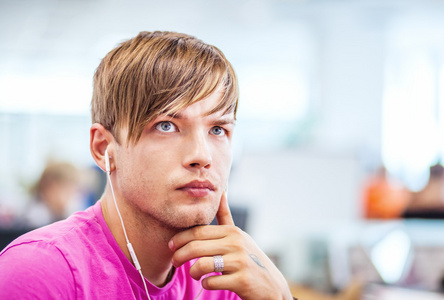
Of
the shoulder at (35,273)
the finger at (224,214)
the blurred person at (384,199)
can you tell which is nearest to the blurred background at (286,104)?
the blurred person at (384,199)

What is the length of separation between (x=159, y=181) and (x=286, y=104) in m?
6.61

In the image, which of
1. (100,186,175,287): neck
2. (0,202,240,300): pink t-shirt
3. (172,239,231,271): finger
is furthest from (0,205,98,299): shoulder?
(172,239,231,271): finger

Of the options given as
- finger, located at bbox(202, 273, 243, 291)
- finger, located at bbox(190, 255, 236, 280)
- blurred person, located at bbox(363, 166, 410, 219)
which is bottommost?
blurred person, located at bbox(363, 166, 410, 219)

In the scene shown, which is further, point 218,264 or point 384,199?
point 384,199

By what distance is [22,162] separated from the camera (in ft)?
26.5

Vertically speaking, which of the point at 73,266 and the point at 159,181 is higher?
the point at 159,181

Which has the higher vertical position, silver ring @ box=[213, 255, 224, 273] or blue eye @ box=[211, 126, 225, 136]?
blue eye @ box=[211, 126, 225, 136]

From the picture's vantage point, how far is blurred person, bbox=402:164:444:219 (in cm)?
375

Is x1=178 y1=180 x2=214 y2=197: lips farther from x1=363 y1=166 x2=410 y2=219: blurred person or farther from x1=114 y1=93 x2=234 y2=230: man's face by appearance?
x1=363 y1=166 x2=410 y2=219: blurred person

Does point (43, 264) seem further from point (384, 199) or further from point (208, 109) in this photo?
point (384, 199)

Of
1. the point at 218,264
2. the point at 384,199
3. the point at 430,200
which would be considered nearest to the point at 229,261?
the point at 218,264

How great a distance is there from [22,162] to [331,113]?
197 inches

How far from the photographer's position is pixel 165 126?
113cm

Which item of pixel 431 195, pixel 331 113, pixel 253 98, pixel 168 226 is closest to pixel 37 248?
pixel 168 226
